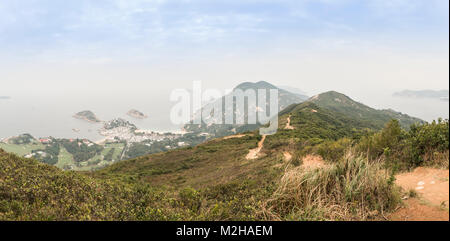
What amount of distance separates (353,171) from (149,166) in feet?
89.9

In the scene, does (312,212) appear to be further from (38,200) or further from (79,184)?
(79,184)

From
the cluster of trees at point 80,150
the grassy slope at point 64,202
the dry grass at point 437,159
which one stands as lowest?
the cluster of trees at point 80,150

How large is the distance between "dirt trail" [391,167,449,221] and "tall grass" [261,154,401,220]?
0.72 ft

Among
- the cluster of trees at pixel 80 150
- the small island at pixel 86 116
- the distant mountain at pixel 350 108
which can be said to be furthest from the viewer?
the small island at pixel 86 116

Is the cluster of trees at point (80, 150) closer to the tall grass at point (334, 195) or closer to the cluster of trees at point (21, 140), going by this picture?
the cluster of trees at point (21, 140)

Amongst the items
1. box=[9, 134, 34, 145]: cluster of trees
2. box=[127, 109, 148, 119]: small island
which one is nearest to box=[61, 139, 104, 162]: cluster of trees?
box=[9, 134, 34, 145]: cluster of trees

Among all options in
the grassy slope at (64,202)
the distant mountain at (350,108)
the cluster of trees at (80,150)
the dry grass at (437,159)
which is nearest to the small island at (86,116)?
the cluster of trees at (80,150)

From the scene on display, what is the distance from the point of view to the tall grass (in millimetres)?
3140

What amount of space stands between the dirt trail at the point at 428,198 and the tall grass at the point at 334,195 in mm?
220

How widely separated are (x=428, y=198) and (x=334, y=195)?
5.05 feet

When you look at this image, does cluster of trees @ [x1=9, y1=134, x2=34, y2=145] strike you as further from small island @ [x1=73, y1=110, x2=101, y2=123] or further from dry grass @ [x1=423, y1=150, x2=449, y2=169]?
small island @ [x1=73, y1=110, x2=101, y2=123]

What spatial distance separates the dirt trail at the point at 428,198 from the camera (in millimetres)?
3080
